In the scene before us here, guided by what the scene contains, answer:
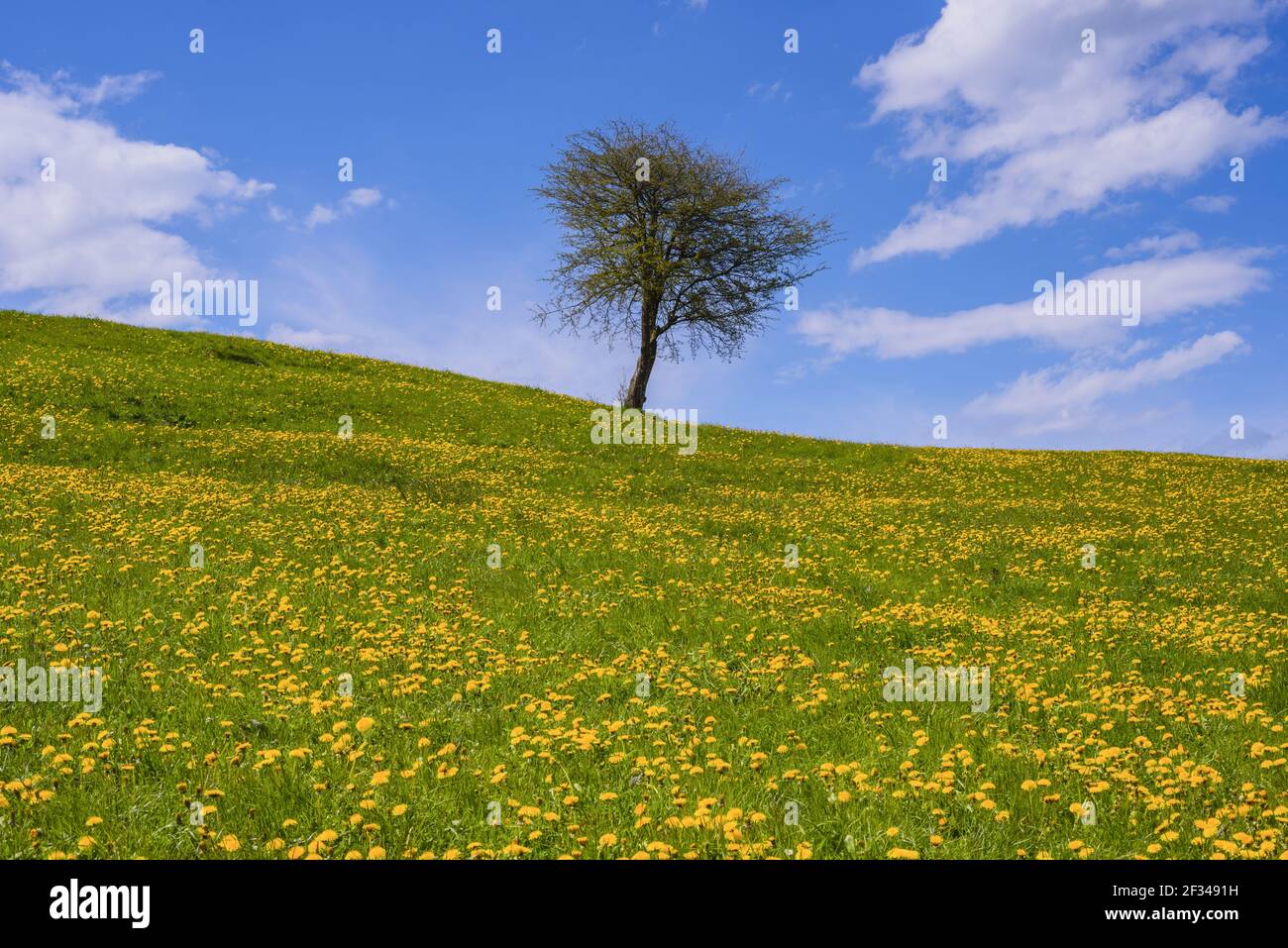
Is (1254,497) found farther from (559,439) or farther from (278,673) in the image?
(278,673)

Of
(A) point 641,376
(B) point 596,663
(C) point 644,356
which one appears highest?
(C) point 644,356

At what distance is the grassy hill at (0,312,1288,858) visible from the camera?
5.80 meters

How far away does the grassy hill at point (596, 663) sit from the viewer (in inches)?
229

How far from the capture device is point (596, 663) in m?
9.63

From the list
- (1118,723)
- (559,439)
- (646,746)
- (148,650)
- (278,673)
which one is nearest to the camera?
(646,746)

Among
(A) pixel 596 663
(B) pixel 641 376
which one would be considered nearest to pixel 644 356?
(B) pixel 641 376

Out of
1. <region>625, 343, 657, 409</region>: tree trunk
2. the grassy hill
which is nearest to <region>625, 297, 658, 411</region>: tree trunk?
<region>625, 343, 657, 409</region>: tree trunk

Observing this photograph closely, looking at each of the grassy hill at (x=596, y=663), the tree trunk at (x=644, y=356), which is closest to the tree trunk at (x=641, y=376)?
the tree trunk at (x=644, y=356)

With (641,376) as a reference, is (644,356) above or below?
above

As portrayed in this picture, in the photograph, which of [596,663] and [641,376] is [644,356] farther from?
[596,663]
